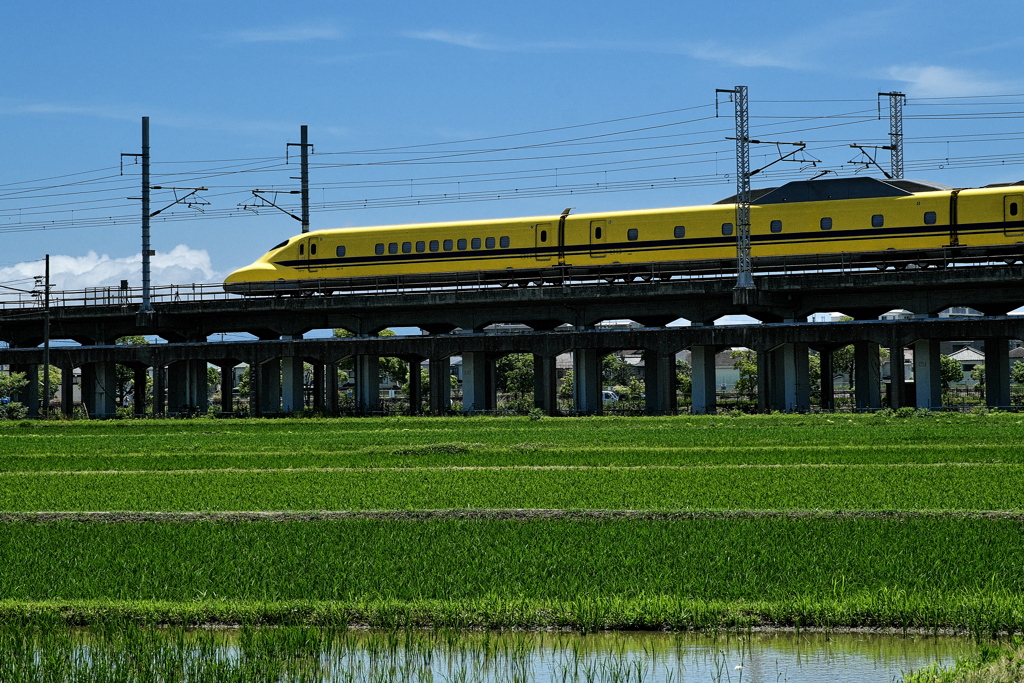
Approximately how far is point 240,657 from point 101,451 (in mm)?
28802

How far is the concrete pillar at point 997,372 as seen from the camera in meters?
58.2

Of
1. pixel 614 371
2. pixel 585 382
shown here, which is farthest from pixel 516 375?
pixel 585 382

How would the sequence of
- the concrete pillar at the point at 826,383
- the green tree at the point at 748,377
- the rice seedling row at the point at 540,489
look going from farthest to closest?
the green tree at the point at 748,377
the concrete pillar at the point at 826,383
the rice seedling row at the point at 540,489

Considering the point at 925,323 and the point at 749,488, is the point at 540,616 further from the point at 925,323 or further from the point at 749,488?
the point at 925,323

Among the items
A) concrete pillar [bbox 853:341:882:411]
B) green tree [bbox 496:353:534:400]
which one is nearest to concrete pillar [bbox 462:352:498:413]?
concrete pillar [bbox 853:341:882:411]

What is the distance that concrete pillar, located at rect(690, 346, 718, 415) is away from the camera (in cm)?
6212

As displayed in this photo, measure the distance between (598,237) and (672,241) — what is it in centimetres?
398

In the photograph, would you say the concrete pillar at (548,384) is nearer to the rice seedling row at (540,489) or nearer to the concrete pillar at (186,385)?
the concrete pillar at (186,385)

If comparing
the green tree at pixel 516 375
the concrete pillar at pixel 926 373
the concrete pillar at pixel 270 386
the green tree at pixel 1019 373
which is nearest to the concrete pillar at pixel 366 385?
the concrete pillar at pixel 270 386

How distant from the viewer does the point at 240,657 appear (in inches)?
462

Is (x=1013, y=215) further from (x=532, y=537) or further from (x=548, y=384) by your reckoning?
(x=532, y=537)

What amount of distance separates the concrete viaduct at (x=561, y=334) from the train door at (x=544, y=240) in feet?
6.23

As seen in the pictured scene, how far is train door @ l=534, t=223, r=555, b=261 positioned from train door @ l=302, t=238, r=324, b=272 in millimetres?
12811

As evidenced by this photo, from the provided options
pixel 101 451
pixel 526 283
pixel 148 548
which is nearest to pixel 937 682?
pixel 148 548
